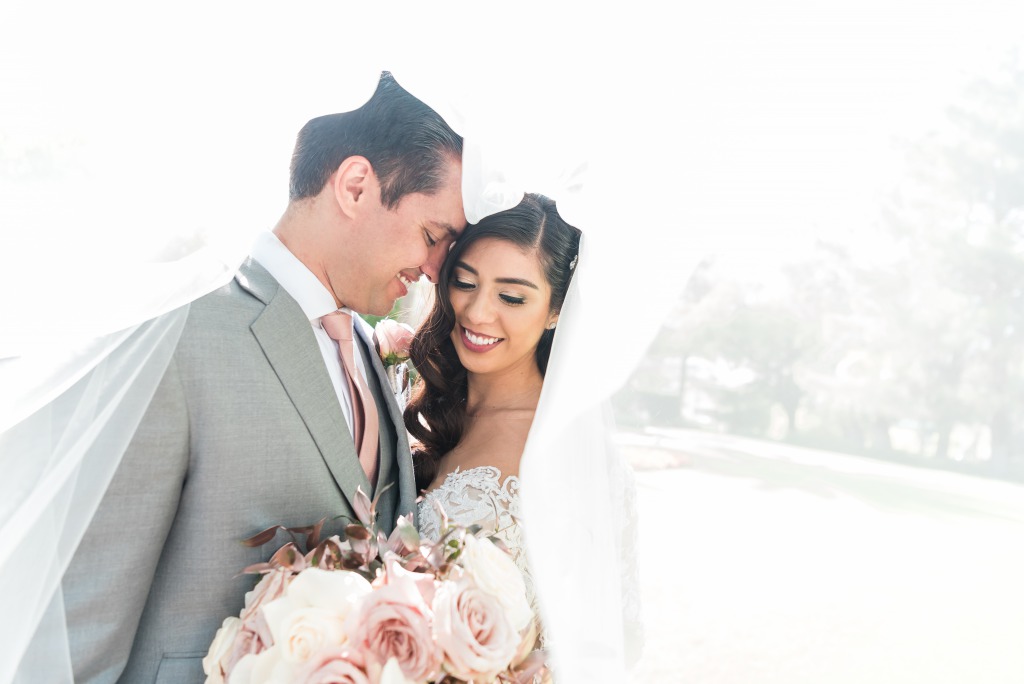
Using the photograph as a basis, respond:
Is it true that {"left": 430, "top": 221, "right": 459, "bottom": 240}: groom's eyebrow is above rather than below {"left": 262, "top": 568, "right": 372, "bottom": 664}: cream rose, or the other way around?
above

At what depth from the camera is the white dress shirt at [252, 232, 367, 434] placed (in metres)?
2.13

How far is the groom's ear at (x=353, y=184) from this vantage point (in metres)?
2.20

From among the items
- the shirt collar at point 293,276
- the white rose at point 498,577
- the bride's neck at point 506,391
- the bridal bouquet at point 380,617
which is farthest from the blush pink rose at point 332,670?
the bride's neck at point 506,391

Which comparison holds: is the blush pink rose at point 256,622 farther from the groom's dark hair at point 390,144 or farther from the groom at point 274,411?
the groom's dark hair at point 390,144

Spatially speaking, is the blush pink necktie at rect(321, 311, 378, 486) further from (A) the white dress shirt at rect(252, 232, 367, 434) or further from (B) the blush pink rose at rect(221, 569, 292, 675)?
(B) the blush pink rose at rect(221, 569, 292, 675)

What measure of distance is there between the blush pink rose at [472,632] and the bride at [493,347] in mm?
854

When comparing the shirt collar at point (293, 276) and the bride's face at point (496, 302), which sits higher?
the shirt collar at point (293, 276)

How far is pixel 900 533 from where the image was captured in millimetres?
13453

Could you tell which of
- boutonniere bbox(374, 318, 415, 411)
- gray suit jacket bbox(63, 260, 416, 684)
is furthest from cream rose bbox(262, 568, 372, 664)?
boutonniere bbox(374, 318, 415, 411)

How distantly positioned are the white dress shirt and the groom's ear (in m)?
0.19

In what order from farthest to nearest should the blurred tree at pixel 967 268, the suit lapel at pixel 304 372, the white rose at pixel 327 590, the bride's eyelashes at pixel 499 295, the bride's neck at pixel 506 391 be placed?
1. the blurred tree at pixel 967 268
2. the bride's neck at pixel 506 391
3. the bride's eyelashes at pixel 499 295
4. the suit lapel at pixel 304 372
5. the white rose at pixel 327 590

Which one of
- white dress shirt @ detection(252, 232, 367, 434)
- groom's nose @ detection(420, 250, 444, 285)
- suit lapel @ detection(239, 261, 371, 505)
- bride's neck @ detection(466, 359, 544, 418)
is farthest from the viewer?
bride's neck @ detection(466, 359, 544, 418)

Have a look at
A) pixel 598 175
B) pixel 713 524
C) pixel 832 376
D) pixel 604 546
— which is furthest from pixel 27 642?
pixel 832 376

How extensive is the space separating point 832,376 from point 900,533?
378 cm
